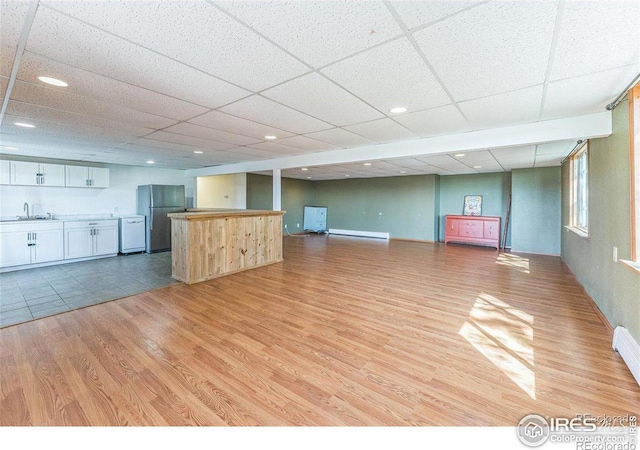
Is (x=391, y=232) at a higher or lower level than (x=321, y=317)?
higher

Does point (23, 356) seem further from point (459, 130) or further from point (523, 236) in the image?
point (523, 236)

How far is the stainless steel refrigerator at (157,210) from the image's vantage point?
6.80 metres

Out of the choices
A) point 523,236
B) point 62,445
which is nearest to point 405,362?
point 62,445

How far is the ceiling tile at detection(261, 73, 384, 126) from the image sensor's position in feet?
7.47

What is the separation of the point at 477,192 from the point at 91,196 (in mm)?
10732

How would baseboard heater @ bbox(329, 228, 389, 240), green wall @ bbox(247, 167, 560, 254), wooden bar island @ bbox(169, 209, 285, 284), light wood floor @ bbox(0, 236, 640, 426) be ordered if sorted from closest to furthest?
light wood floor @ bbox(0, 236, 640, 426), wooden bar island @ bbox(169, 209, 285, 284), green wall @ bbox(247, 167, 560, 254), baseboard heater @ bbox(329, 228, 389, 240)

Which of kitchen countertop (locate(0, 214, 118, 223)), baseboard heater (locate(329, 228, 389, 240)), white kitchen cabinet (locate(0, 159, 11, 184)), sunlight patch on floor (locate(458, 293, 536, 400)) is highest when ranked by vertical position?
white kitchen cabinet (locate(0, 159, 11, 184))

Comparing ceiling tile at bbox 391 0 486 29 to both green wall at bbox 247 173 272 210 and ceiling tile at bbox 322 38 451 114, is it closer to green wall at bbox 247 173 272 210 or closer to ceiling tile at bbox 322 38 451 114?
ceiling tile at bbox 322 38 451 114

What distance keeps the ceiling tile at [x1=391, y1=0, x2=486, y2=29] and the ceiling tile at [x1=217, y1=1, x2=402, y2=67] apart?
2.8 inches

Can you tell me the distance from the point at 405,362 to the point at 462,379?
1.33 ft

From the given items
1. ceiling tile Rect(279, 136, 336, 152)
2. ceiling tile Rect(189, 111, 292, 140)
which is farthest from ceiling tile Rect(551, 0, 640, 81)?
ceiling tile Rect(279, 136, 336, 152)

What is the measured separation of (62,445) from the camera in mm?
1393

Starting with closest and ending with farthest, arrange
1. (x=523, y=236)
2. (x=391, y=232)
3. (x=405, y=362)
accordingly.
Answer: (x=405, y=362)
(x=523, y=236)
(x=391, y=232)

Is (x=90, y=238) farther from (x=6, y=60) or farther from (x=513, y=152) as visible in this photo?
(x=513, y=152)
